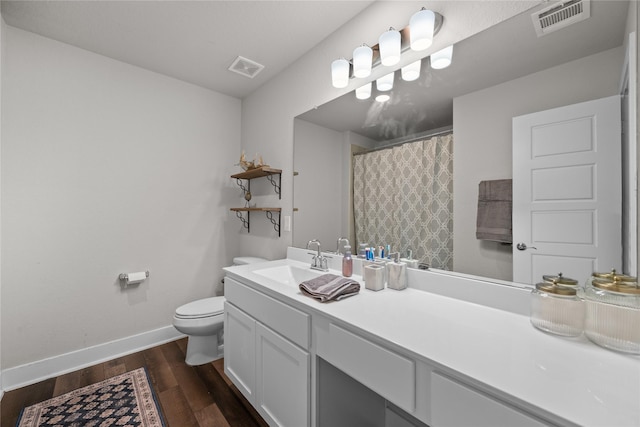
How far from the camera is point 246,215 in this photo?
2.72m

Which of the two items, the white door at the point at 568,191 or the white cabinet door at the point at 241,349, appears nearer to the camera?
the white door at the point at 568,191

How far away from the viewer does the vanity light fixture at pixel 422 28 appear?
1.25 meters

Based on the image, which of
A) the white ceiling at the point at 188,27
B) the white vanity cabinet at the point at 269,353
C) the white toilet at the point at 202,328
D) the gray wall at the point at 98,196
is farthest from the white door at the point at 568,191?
the gray wall at the point at 98,196

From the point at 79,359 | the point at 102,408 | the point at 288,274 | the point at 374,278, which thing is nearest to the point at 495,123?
the point at 374,278

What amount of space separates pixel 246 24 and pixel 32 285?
7.57 ft

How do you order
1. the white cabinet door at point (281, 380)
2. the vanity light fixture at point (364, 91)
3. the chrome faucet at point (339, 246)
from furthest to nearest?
the chrome faucet at point (339, 246)
the vanity light fixture at point (364, 91)
the white cabinet door at point (281, 380)

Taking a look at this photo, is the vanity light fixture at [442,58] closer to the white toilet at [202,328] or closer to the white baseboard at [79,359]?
the white toilet at [202,328]

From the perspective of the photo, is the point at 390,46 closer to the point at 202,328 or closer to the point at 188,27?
the point at 188,27

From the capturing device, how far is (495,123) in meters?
1.09

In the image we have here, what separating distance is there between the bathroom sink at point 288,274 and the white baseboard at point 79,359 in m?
1.34

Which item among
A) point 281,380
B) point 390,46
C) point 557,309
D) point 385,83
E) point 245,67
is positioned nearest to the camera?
point 557,309

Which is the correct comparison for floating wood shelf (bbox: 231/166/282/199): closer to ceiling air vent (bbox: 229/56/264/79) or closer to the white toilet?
ceiling air vent (bbox: 229/56/264/79)

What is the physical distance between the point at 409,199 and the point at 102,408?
6.97ft

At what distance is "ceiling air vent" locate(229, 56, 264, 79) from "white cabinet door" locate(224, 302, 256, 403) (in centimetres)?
187
